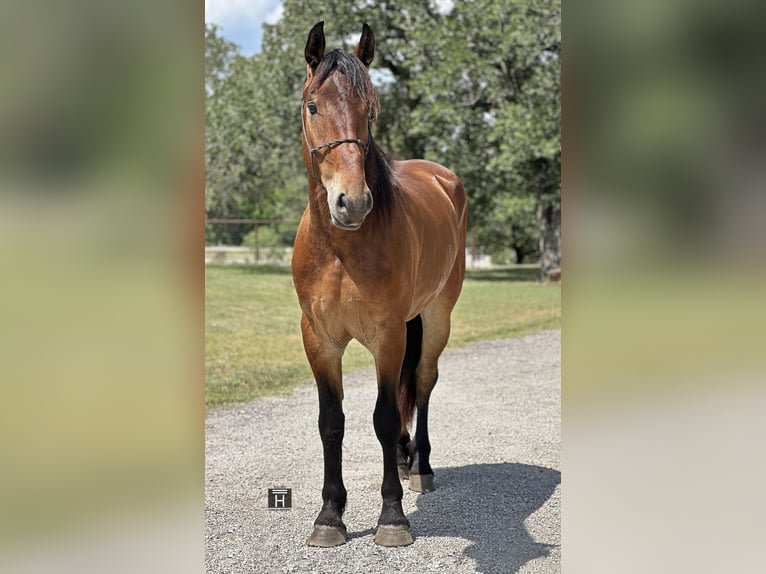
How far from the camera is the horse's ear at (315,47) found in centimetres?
298

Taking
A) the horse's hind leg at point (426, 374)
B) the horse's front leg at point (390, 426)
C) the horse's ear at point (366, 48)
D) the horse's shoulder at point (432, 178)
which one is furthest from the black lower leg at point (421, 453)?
the horse's ear at point (366, 48)

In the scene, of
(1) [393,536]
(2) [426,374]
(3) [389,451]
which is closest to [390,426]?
(3) [389,451]

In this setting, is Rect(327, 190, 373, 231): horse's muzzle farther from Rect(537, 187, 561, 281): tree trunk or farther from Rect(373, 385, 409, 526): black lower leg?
Rect(537, 187, 561, 281): tree trunk

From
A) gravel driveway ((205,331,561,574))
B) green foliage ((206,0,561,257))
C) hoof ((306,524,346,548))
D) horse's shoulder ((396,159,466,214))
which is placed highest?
green foliage ((206,0,561,257))

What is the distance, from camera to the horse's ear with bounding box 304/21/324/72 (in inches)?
117

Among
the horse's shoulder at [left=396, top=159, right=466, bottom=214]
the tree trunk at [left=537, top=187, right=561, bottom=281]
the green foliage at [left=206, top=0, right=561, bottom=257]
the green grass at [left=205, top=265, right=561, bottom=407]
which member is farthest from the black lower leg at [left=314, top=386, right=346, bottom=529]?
the tree trunk at [left=537, top=187, right=561, bottom=281]

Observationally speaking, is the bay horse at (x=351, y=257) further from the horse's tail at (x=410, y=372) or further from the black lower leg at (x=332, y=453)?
the horse's tail at (x=410, y=372)

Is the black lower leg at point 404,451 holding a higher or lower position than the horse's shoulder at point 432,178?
lower

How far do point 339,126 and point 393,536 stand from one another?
2012mm

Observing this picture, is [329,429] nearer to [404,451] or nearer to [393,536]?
[393,536]

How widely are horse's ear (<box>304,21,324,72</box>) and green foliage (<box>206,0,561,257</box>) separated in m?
14.0

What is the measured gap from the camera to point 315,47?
302cm
